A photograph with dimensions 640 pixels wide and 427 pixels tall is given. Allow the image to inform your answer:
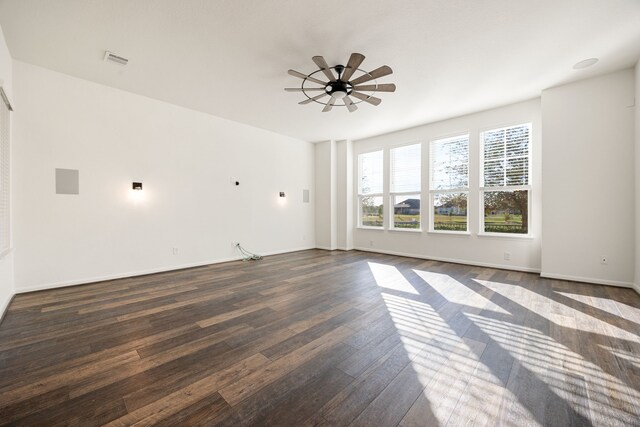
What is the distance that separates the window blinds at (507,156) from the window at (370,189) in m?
2.56

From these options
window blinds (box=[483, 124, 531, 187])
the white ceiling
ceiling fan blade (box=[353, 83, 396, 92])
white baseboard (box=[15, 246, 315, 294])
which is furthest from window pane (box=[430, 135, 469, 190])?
white baseboard (box=[15, 246, 315, 294])

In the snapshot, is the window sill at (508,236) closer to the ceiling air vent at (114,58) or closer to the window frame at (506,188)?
the window frame at (506,188)

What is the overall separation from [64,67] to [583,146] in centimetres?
787

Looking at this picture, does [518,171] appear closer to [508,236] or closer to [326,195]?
[508,236]

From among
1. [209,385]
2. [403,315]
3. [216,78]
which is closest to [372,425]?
[209,385]

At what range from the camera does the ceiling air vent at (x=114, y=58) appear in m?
3.50

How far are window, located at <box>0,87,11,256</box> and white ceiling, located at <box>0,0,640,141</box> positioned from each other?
2.90ft

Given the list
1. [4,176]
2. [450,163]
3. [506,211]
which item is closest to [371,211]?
[450,163]

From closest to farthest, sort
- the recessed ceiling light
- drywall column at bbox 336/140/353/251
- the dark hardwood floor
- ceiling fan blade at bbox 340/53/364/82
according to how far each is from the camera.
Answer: the dark hardwood floor
ceiling fan blade at bbox 340/53/364/82
the recessed ceiling light
drywall column at bbox 336/140/353/251

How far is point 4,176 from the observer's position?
124 inches

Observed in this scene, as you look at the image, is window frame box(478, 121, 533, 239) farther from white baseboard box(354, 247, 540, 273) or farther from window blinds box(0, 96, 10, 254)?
window blinds box(0, 96, 10, 254)

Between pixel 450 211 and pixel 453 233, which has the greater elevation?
pixel 450 211

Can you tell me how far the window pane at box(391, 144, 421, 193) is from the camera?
260 inches

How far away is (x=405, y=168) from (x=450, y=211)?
5.05ft
